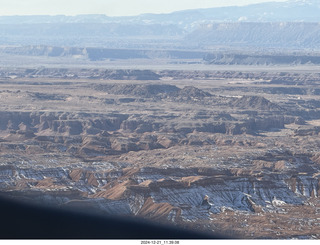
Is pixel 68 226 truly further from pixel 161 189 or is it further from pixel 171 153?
pixel 171 153

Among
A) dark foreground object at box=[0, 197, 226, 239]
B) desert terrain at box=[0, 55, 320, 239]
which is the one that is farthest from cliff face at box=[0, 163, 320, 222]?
dark foreground object at box=[0, 197, 226, 239]

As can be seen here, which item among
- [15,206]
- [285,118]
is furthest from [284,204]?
[285,118]

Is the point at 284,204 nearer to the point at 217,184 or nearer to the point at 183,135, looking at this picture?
the point at 217,184

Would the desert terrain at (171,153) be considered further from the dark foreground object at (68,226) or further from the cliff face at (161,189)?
the dark foreground object at (68,226)

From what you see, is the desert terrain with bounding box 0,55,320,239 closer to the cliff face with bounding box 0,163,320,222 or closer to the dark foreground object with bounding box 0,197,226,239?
the cliff face with bounding box 0,163,320,222

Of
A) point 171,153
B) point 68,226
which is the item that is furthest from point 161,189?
point 171,153

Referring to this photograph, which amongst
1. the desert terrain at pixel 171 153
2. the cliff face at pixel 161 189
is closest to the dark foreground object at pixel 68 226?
the desert terrain at pixel 171 153
